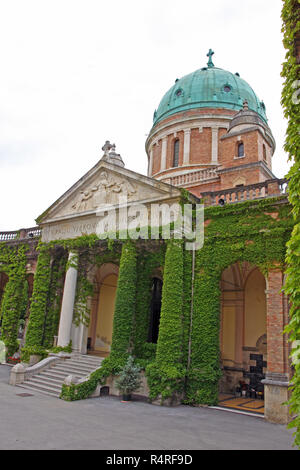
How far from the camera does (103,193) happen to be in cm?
1739

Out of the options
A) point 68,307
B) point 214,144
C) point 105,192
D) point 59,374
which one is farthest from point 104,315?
point 214,144

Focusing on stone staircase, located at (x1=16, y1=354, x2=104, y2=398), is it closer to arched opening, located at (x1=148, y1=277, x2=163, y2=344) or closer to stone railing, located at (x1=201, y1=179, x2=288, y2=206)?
arched opening, located at (x1=148, y1=277, x2=163, y2=344)

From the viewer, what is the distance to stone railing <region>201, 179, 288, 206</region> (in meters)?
13.2

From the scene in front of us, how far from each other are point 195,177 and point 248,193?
890cm

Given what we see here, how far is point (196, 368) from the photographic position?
1322cm

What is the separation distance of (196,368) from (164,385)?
4.81 ft

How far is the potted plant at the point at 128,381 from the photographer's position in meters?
12.9

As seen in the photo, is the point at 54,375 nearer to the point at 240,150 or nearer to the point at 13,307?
the point at 13,307

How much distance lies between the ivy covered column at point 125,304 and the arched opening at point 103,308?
24.1 ft

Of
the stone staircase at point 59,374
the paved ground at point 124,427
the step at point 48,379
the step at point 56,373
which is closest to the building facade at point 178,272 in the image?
the stone staircase at point 59,374

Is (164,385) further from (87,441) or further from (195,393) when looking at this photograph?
(87,441)

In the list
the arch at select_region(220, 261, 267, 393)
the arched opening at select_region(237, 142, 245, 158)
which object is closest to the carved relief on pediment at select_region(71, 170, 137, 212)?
the arch at select_region(220, 261, 267, 393)

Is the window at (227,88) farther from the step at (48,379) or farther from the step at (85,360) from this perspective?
the step at (48,379)
